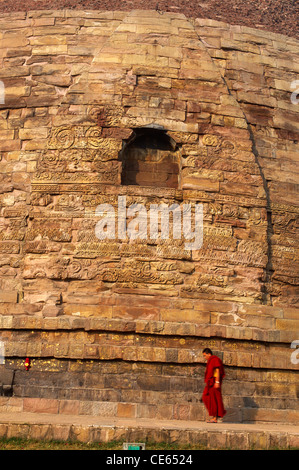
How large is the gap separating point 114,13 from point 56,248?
4.95 m

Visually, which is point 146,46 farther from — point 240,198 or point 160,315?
point 160,315

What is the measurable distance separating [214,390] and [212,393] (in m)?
0.05

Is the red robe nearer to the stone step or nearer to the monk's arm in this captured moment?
the monk's arm

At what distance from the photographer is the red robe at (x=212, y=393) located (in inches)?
367

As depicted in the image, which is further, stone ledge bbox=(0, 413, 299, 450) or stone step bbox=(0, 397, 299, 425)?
stone step bbox=(0, 397, 299, 425)

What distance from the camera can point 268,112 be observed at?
13.0m

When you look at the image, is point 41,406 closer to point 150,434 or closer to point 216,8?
point 150,434

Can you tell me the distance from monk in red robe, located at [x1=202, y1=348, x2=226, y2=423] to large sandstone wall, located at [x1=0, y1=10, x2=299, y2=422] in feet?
1.26

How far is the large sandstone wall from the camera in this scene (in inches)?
402

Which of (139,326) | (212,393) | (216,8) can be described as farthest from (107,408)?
(216,8)

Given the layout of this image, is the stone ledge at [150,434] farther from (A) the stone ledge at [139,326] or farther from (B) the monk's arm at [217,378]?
(A) the stone ledge at [139,326]

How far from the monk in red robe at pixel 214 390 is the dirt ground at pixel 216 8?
7.63 meters

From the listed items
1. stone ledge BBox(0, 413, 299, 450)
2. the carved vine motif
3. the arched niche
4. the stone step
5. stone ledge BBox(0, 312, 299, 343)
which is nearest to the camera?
stone ledge BBox(0, 413, 299, 450)

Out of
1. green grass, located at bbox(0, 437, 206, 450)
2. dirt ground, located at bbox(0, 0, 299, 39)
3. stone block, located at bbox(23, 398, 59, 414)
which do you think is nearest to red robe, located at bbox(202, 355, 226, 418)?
green grass, located at bbox(0, 437, 206, 450)
